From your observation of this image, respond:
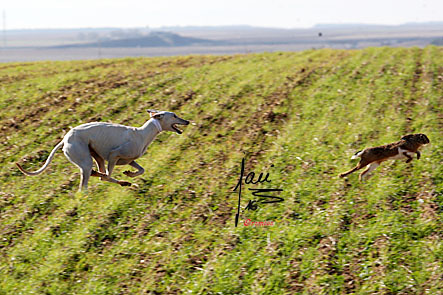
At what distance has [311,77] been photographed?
27906mm

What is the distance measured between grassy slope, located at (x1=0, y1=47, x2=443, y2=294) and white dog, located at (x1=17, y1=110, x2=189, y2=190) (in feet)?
12.2

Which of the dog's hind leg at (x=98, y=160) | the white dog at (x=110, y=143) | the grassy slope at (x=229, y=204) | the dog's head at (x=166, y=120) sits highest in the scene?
the dog's head at (x=166, y=120)

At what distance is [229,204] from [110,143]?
588cm

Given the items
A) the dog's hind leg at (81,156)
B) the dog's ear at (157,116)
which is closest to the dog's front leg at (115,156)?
the dog's hind leg at (81,156)

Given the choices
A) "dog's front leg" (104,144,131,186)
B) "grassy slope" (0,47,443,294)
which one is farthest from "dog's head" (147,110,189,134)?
"grassy slope" (0,47,443,294)

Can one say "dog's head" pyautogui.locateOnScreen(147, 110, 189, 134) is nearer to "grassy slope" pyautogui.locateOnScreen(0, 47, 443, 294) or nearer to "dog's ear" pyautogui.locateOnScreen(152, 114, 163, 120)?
"dog's ear" pyautogui.locateOnScreen(152, 114, 163, 120)

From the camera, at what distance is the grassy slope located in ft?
38.4

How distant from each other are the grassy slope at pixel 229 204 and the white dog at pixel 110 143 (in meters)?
3.72


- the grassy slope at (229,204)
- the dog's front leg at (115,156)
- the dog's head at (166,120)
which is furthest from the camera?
the grassy slope at (229,204)

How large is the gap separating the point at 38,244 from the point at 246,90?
14.9 metres

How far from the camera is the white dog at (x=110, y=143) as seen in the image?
351 inches

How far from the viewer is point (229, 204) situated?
14.3 metres

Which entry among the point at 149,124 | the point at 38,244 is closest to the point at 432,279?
the point at 149,124

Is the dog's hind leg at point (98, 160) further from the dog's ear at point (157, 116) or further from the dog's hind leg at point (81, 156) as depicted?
the dog's ear at point (157, 116)
